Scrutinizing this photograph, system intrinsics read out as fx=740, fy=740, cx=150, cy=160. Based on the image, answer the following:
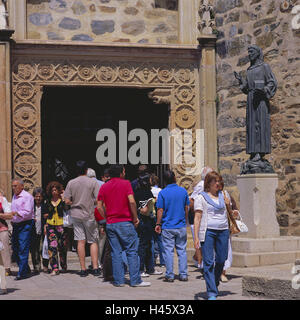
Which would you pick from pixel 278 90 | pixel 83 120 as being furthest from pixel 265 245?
pixel 83 120

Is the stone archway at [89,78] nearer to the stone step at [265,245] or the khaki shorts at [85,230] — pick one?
the khaki shorts at [85,230]

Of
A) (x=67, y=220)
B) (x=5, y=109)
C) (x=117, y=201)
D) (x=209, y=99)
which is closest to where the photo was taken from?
(x=117, y=201)

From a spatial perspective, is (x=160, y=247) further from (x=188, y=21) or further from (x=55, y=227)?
(x=188, y=21)

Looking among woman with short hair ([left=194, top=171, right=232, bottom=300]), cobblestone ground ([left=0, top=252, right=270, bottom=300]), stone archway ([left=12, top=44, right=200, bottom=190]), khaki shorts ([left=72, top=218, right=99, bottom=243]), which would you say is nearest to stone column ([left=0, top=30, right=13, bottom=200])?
stone archway ([left=12, top=44, right=200, bottom=190])

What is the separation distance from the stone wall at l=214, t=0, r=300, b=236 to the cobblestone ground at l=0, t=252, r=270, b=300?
2659mm

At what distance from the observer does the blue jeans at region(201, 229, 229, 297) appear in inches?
304

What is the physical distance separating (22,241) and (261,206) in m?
3.61

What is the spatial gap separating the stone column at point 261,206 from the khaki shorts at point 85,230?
241 centimetres

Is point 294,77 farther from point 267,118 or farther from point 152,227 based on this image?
point 152,227

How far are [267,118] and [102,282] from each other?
377cm

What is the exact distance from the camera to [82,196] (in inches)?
417

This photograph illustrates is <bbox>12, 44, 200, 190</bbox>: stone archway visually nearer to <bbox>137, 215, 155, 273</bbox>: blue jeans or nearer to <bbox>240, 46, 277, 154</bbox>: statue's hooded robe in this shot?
<bbox>240, 46, 277, 154</bbox>: statue's hooded robe

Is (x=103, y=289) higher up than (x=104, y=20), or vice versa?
(x=104, y=20)
